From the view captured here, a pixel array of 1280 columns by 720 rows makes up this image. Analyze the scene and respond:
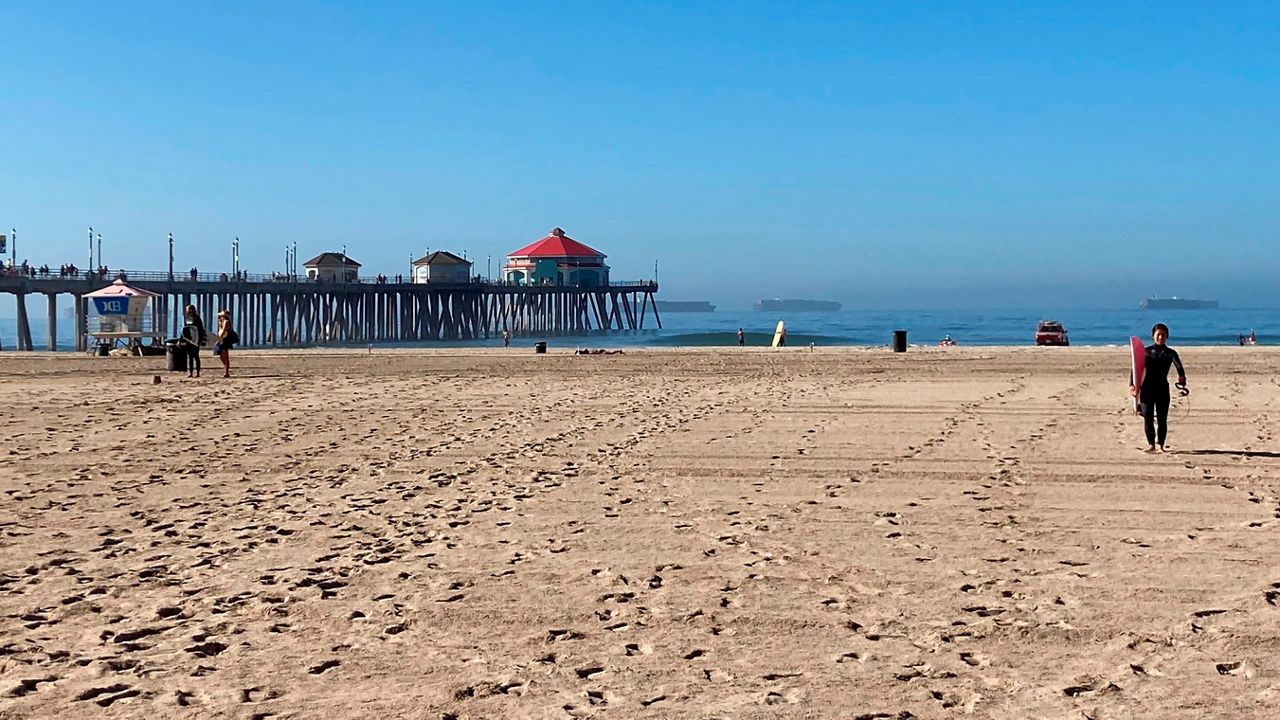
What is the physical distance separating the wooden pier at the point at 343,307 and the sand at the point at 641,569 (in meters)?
38.8

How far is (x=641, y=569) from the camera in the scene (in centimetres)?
580

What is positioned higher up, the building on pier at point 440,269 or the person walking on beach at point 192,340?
the building on pier at point 440,269

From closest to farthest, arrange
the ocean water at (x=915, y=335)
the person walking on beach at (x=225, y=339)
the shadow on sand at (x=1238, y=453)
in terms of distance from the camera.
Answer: the shadow on sand at (x=1238, y=453), the person walking on beach at (x=225, y=339), the ocean water at (x=915, y=335)

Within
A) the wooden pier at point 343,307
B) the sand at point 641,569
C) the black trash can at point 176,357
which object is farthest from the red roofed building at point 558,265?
the sand at point 641,569

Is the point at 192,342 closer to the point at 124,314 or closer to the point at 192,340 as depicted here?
the point at 192,340

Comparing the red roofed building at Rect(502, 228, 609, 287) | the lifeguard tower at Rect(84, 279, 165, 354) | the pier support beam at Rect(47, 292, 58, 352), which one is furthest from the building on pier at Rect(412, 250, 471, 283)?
the lifeguard tower at Rect(84, 279, 165, 354)

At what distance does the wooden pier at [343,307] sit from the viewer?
51.2 metres

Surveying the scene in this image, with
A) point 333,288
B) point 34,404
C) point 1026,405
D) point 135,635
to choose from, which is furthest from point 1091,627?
point 333,288

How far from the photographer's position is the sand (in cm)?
405

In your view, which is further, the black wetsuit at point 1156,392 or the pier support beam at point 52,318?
the pier support beam at point 52,318

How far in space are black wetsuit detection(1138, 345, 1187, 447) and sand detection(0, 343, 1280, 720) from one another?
0.40 m

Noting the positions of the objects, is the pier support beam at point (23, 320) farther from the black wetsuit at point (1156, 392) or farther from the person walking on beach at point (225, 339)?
the black wetsuit at point (1156, 392)

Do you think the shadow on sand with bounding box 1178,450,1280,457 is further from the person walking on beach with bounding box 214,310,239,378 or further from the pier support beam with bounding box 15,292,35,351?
the pier support beam with bounding box 15,292,35,351

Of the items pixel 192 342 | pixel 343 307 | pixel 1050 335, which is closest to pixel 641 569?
pixel 192 342
